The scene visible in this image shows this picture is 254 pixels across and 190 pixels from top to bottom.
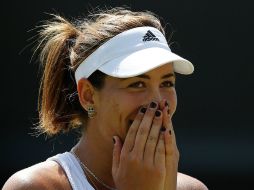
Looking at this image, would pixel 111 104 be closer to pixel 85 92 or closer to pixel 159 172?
pixel 85 92

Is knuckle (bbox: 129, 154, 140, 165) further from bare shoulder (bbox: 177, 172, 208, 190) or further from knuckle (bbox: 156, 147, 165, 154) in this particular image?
bare shoulder (bbox: 177, 172, 208, 190)

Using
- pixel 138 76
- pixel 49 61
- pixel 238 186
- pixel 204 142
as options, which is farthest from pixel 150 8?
pixel 138 76

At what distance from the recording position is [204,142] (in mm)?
4711

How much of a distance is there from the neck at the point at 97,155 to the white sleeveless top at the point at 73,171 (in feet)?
0.14

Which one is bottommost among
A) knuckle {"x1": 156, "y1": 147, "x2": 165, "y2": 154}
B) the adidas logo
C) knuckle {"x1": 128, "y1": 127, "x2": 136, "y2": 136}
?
knuckle {"x1": 156, "y1": 147, "x2": 165, "y2": 154}

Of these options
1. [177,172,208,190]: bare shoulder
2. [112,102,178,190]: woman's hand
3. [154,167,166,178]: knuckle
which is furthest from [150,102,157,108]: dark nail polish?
[177,172,208,190]: bare shoulder

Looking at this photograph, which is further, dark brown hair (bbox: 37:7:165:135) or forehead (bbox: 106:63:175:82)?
dark brown hair (bbox: 37:7:165:135)

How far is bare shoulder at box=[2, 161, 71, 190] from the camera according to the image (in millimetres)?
2580

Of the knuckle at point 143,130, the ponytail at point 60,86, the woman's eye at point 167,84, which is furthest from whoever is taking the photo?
the ponytail at point 60,86

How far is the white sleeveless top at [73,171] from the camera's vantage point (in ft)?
8.82

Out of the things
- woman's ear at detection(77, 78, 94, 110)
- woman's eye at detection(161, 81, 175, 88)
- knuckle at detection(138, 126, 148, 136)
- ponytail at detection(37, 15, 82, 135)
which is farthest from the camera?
ponytail at detection(37, 15, 82, 135)

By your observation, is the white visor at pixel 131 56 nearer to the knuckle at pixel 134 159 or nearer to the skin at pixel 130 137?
the skin at pixel 130 137

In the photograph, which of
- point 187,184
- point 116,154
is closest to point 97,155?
point 116,154

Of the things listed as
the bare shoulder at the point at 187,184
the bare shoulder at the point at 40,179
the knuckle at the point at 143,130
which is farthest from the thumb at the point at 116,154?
the bare shoulder at the point at 187,184
